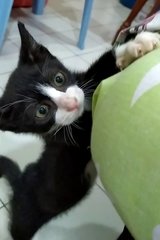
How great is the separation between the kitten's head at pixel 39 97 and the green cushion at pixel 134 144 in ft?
0.86

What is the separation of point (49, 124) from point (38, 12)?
1.83m

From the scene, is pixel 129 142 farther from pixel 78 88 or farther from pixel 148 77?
pixel 78 88

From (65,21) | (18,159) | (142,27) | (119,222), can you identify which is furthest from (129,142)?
(65,21)

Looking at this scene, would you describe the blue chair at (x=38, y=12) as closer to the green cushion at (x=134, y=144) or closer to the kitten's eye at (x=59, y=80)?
the kitten's eye at (x=59, y=80)

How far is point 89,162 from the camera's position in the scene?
3.08 feet

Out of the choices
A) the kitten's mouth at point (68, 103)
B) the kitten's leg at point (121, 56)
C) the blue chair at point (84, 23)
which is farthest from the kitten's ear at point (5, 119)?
the blue chair at point (84, 23)

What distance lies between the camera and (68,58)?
6.48ft

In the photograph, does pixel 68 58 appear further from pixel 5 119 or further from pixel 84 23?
pixel 5 119

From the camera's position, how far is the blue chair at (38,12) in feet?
5.39

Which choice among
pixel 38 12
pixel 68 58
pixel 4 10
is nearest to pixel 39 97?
Result: pixel 4 10

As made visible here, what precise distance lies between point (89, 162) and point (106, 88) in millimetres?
383

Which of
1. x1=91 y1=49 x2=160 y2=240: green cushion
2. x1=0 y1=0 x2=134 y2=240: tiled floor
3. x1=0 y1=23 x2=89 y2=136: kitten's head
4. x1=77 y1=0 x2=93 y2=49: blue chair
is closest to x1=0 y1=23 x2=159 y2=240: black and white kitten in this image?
x1=0 y1=23 x2=89 y2=136: kitten's head

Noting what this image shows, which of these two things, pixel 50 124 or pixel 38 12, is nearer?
pixel 50 124

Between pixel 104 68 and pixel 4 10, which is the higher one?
pixel 104 68
